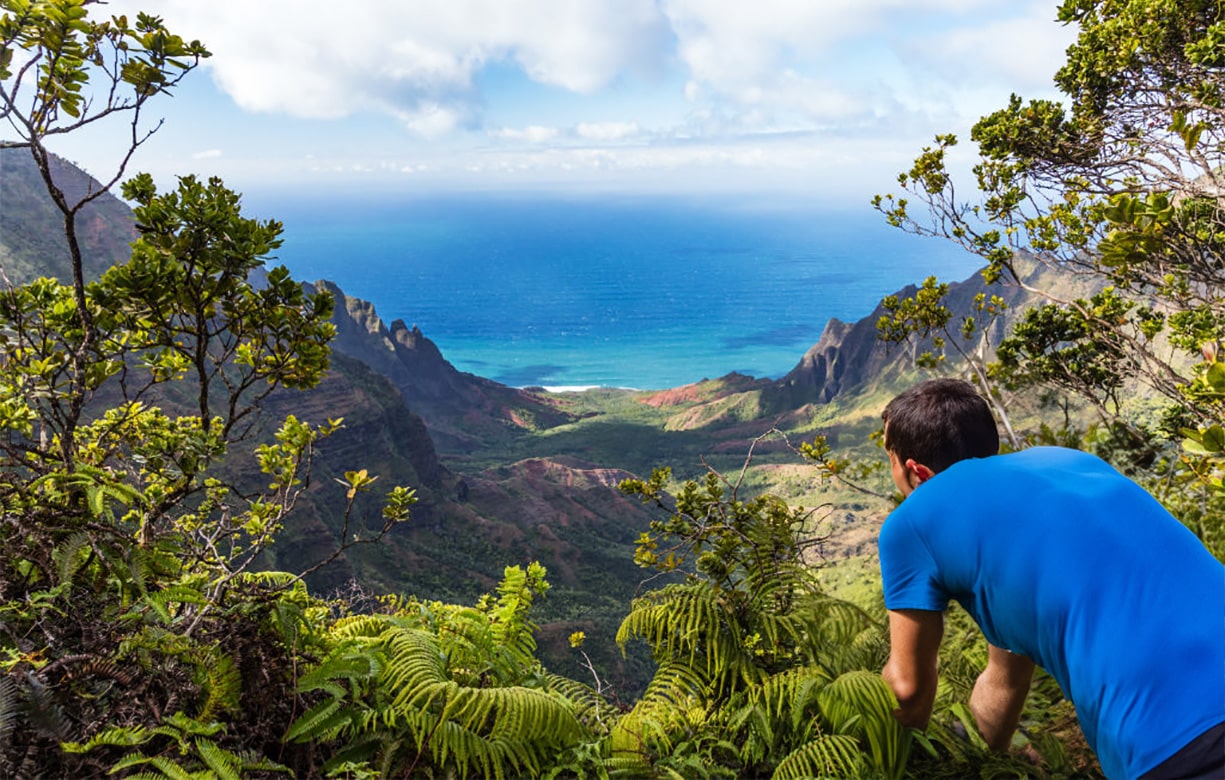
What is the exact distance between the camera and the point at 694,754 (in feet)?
9.16

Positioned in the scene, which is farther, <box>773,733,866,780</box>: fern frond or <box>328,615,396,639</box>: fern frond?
<box>328,615,396,639</box>: fern frond

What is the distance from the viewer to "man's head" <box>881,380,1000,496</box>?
7.04 feet

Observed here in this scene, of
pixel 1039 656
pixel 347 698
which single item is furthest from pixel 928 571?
pixel 347 698

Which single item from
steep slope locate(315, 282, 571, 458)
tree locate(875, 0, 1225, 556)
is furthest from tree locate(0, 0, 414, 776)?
steep slope locate(315, 282, 571, 458)

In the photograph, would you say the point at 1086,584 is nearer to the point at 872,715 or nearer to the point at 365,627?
the point at 872,715

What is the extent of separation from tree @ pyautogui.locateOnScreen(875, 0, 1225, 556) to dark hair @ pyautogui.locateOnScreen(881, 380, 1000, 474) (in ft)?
14.2

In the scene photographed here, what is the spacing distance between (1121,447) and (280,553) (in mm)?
41388

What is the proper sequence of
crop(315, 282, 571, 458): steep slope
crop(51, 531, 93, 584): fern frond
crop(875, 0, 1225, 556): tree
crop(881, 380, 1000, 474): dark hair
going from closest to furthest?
1. crop(881, 380, 1000, 474): dark hair
2. crop(51, 531, 93, 584): fern frond
3. crop(875, 0, 1225, 556): tree
4. crop(315, 282, 571, 458): steep slope

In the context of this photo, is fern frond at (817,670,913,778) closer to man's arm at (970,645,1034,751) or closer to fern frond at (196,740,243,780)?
man's arm at (970,645,1034,751)

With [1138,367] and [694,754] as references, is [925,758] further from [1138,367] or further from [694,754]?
[1138,367]

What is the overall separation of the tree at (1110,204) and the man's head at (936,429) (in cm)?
433

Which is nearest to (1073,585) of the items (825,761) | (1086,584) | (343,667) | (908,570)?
(1086,584)

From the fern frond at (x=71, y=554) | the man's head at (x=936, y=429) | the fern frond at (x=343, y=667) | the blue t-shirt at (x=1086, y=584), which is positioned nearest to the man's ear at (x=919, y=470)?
the man's head at (x=936, y=429)

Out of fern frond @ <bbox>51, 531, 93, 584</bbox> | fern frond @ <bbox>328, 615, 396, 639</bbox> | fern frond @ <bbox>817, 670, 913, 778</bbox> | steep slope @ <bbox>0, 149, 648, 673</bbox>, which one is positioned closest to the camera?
fern frond @ <bbox>51, 531, 93, 584</bbox>
